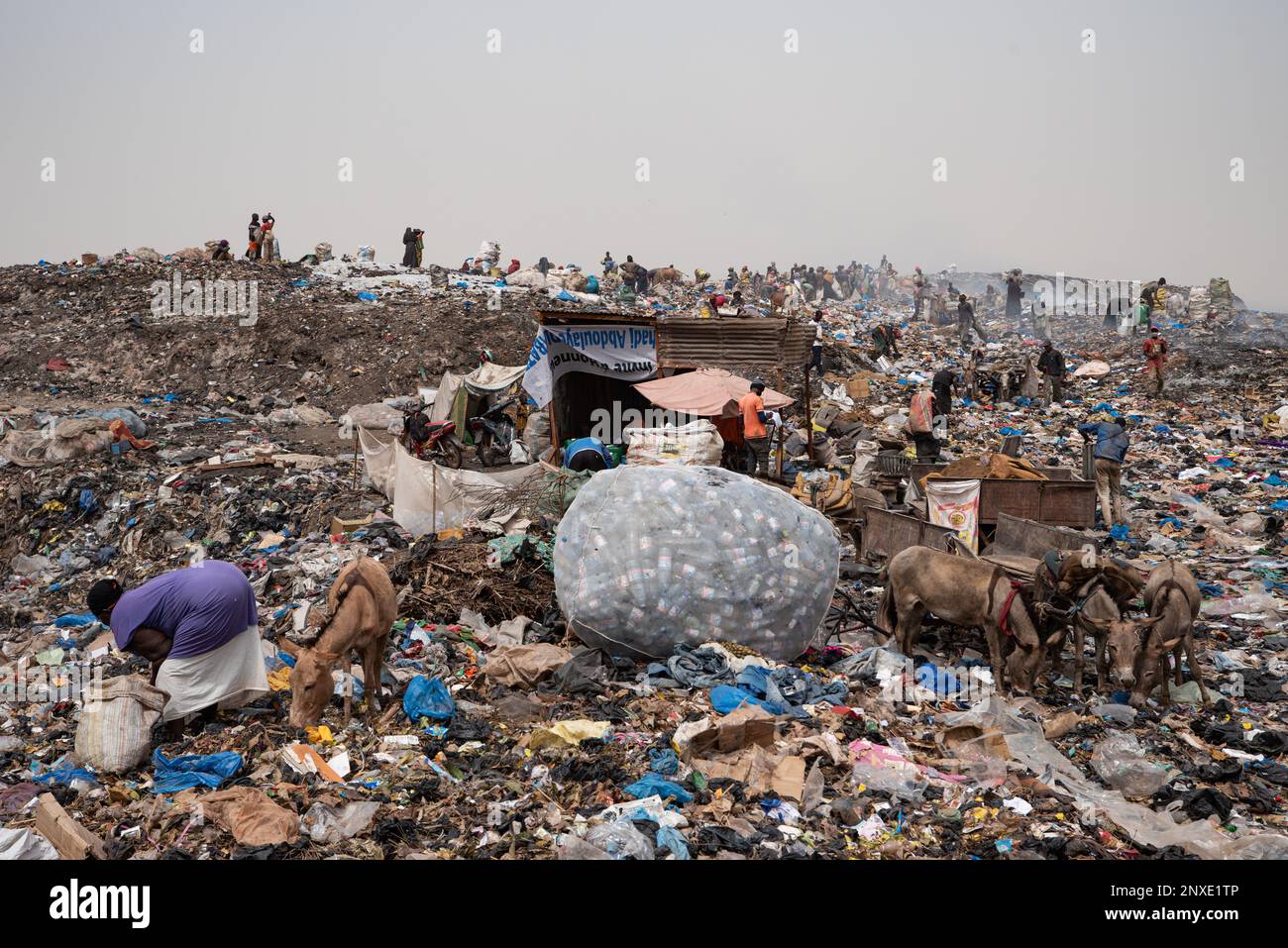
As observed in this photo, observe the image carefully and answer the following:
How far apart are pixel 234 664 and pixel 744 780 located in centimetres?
355

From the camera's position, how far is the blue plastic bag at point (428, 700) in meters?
6.80

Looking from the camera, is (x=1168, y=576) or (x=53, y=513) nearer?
(x=1168, y=576)

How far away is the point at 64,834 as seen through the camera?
509 centimetres

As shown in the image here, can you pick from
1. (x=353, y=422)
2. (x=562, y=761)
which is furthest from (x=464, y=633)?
(x=353, y=422)

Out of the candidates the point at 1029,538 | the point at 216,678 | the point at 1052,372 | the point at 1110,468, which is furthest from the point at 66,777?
the point at 1052,372

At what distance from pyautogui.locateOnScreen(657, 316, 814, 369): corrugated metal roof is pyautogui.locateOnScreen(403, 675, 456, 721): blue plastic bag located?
9203mm

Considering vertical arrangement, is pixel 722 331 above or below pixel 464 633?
above

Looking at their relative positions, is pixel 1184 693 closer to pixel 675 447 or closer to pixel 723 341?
pixel 675 447

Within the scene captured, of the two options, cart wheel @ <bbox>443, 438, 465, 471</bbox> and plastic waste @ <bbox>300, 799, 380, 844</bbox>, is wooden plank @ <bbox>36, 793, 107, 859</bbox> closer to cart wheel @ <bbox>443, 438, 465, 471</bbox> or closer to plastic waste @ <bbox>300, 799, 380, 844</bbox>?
plastic waste @ <bbox>300, 799, 380, 844</bbox>

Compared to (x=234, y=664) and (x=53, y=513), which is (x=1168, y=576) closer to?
(x=234, y=664)

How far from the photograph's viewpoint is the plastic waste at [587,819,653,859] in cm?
492

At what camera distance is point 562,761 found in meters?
6.03

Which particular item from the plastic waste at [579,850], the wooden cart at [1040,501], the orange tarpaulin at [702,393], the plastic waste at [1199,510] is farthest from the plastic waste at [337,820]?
the plastic waste at [1199,510]

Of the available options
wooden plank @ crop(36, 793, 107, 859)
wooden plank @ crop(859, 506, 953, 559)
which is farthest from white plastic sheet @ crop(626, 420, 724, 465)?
wooden plank @ crop(36, 793, 107, 859)
